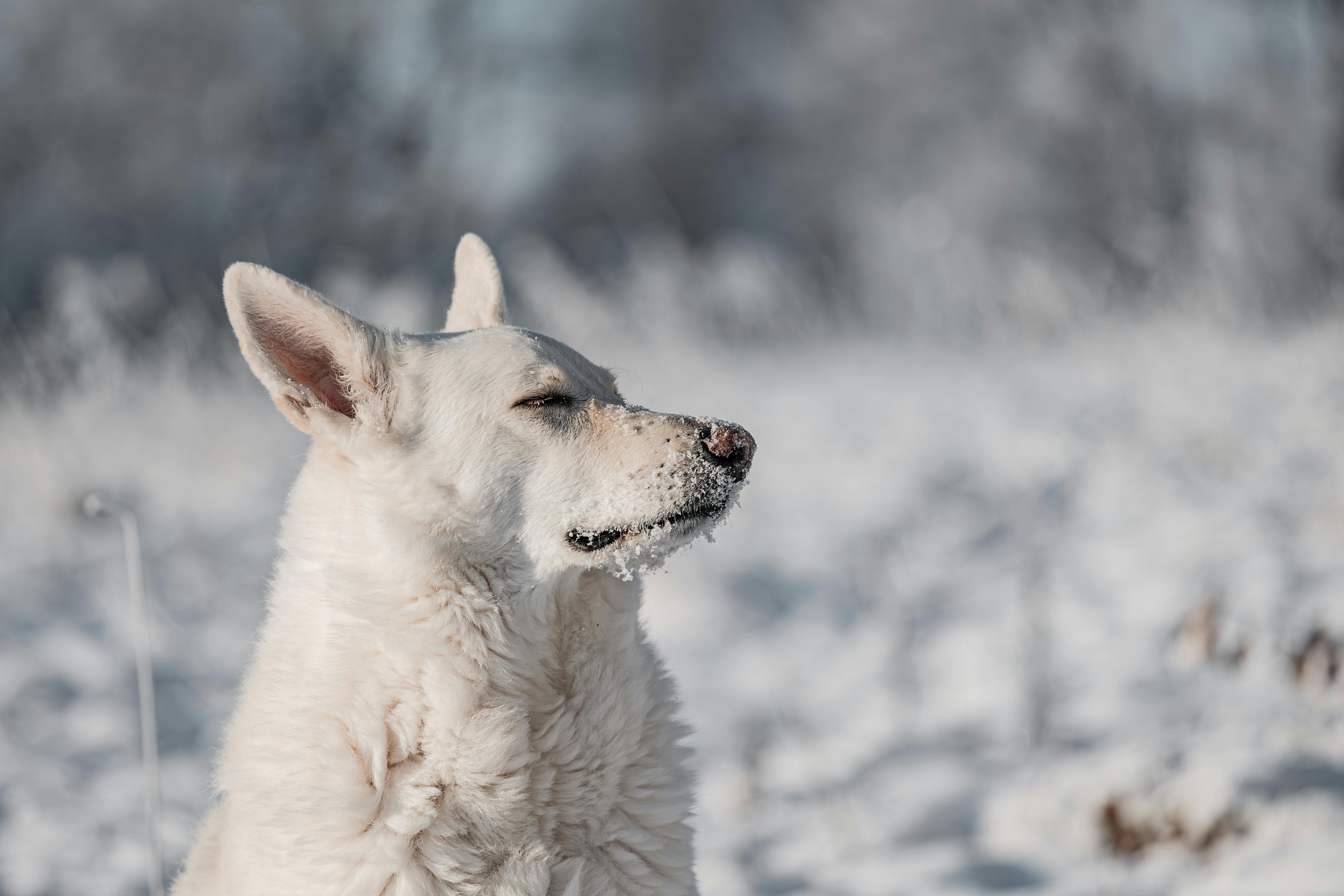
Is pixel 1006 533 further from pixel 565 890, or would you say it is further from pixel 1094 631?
pixel 565 890

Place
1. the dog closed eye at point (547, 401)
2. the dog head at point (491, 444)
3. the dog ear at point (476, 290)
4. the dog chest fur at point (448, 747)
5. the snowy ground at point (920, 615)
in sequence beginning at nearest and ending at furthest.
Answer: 1. the dog chest fur at point (448, 747)
2. the dog head at point (491, 444)
3. the dog closed eye at point (547, 401)
4. the dog ear at point (476, 290)
5. the snowy ground at point (920, 615)

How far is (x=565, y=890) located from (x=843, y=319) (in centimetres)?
918

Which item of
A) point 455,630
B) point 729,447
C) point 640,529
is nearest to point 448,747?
point 455,630

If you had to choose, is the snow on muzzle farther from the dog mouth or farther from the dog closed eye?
the dog closed eye

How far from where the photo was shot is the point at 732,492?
78.5 inches

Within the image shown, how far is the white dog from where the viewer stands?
5.97 ft

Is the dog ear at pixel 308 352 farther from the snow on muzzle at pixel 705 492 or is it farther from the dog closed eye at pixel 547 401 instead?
the snow on muzzle at pixel 705 492

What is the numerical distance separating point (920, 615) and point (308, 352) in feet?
14.8

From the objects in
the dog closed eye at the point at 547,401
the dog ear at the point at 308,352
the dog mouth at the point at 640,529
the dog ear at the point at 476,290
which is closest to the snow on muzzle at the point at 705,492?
the dog mouth at the point at 640,529

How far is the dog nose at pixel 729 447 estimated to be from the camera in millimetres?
1977

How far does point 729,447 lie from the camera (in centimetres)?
199

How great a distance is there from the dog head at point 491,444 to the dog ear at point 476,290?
0.46 meters

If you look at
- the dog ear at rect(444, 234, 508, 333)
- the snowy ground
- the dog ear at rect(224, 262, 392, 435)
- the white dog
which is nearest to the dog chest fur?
the white dog

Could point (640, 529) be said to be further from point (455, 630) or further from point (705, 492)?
point (455, 630)
